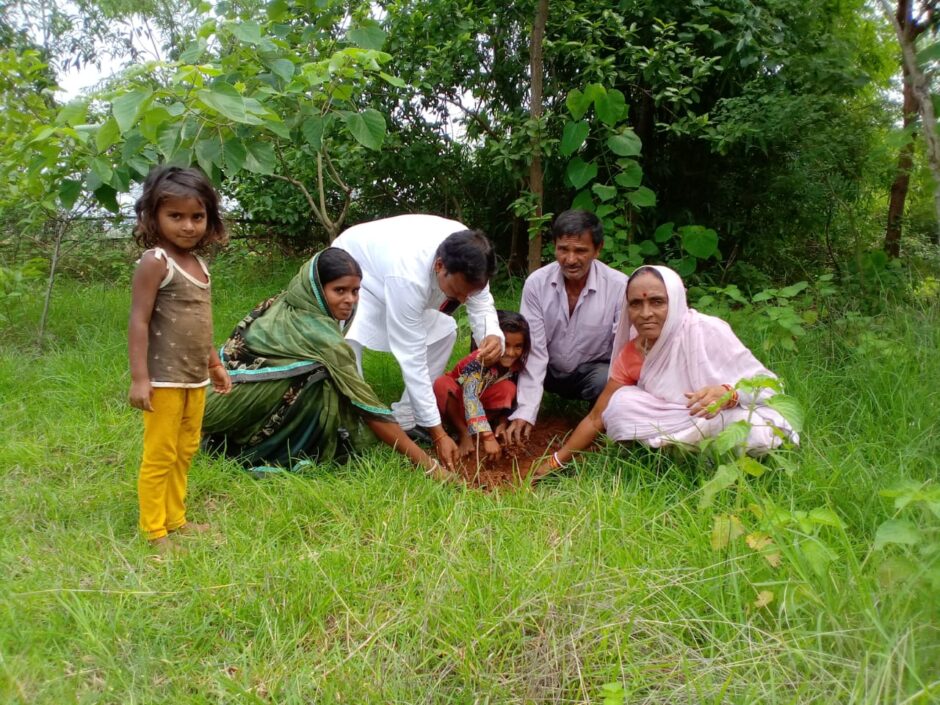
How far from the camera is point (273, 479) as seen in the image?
279cm

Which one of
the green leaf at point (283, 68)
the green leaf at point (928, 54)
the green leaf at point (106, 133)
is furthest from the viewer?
the green leaf at point (283, 68)

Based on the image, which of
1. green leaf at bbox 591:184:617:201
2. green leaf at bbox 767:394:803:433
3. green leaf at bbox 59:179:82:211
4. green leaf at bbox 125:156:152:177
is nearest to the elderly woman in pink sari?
green leaf at bbox 767:394:803:433

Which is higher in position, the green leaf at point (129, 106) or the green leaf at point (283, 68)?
the green leaf at point (283, 68)

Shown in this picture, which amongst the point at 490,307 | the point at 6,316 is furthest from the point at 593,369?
the point at 6,316

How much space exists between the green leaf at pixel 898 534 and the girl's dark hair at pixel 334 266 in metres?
2.00

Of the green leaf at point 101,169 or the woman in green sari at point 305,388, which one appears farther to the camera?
the green leaf at point 101,169

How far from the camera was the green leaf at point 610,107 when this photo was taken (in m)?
4.23

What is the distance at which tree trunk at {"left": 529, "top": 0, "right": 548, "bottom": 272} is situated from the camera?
4152 millimetres

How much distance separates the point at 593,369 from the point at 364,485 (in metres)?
1.42

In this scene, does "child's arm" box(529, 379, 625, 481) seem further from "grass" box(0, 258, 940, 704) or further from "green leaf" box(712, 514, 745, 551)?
"green leaf" box(712, 514, 745, 551)

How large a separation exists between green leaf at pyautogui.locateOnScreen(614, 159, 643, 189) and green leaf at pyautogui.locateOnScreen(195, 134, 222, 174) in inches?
101

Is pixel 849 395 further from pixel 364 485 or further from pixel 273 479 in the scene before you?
pixel 273 479

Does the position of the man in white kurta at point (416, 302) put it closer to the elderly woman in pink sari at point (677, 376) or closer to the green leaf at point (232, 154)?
the elderly woman in pink sari at point (677, 376)

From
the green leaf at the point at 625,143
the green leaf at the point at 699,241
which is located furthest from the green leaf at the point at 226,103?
the green leaf at the point at 699,241
